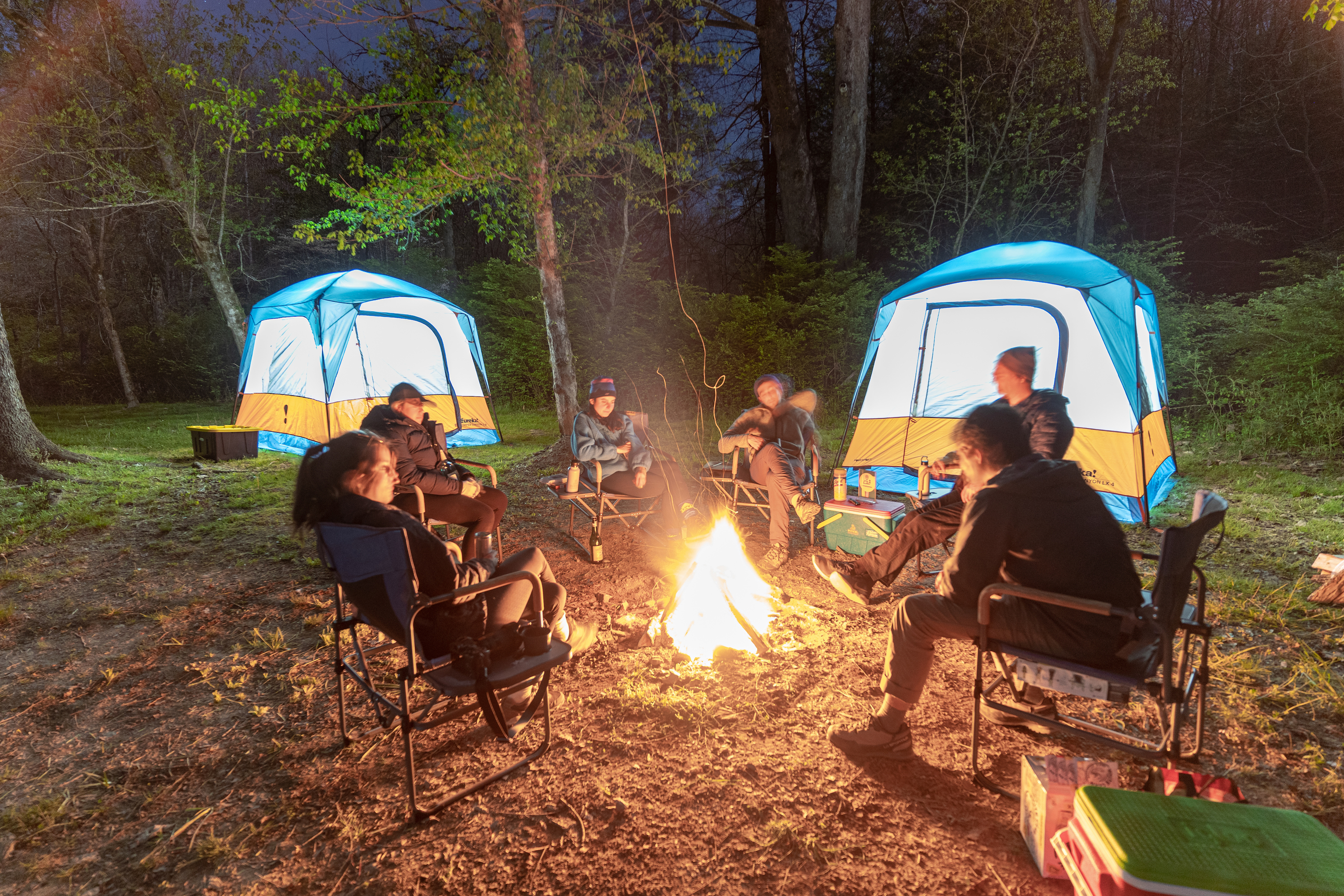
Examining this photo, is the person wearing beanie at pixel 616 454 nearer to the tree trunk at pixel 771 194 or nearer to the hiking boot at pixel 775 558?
the hiking boot at pixel 775 558

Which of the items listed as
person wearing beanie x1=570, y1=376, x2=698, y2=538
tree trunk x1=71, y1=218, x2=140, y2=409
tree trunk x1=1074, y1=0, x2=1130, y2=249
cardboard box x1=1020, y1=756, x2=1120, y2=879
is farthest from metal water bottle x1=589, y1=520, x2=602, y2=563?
tree trunk x1=71, y1=218, x2=140, y2=409

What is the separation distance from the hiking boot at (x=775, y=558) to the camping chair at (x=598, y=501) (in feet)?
3.05

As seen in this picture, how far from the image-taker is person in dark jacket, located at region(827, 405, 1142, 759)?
1.99m

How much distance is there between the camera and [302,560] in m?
4.51

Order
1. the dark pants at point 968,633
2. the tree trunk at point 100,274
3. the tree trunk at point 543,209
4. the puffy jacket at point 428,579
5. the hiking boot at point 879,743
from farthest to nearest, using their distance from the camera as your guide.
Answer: the tree trunk at point 100,274 → the tree trunk at point 543,209 → the hiking boot at point 879,743 → the puffy jacket at point 428,579 → the dark pants at point 968,633

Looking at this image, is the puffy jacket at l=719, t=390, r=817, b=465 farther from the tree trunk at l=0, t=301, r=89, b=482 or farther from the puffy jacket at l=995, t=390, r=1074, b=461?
the tree trunk at l=0, t=301, r=89, b=482

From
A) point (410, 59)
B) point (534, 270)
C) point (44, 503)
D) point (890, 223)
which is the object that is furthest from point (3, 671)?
point (890, 223)

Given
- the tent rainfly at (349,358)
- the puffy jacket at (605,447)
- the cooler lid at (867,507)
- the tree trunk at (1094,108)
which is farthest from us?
the tree trunk at (1094,108)

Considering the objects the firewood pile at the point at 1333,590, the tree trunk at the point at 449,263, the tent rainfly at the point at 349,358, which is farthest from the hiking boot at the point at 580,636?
the tree trunk at the point at 449,263

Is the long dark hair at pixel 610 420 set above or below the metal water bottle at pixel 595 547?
above

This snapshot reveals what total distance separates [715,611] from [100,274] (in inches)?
767

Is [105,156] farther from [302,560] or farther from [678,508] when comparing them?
[678,508]

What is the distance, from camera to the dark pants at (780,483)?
450cm

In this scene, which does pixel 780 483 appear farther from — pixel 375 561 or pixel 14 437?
pixel 14 437
